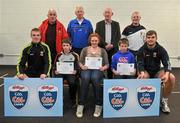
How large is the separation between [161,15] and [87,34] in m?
3.68

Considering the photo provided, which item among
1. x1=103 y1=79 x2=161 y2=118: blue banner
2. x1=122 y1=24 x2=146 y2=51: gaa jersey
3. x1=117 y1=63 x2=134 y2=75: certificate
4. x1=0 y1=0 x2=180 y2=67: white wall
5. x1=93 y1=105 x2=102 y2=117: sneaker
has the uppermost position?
x1=0 y1=0 x2=180 y2=67: white wall

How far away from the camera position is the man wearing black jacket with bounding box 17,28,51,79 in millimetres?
4355

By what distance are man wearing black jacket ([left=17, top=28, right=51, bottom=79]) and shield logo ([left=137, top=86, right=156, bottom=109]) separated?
1.39 metres

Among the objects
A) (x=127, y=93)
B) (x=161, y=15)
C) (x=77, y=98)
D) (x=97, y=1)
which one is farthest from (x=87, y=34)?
(x=161, y=15)

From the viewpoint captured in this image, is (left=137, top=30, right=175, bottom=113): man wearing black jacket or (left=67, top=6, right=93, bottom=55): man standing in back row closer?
(left=137, top=30, right=175, bottom=113): man wearing black jacket

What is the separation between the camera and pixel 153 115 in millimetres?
4113

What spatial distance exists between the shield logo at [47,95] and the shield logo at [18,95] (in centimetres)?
20

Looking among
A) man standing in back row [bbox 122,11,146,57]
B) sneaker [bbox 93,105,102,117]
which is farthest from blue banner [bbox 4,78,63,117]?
man standing in back row [bbox 122,11,146,57]

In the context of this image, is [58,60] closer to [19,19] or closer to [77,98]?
[77,98]

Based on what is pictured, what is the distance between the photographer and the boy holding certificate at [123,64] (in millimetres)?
4395

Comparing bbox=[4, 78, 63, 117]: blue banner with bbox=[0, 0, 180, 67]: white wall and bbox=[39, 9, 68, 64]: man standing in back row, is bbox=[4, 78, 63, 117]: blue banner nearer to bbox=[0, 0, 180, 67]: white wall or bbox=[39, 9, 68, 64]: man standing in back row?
bbox=[39, 9, 68, 64]: man standing in back row

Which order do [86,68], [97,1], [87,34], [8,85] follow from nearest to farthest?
[8,85], [86,68], [87,34], [97,1]

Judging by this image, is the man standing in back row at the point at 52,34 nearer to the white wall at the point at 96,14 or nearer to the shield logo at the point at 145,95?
the shield logo at the point at 145,95

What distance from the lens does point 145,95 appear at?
13.2ft
